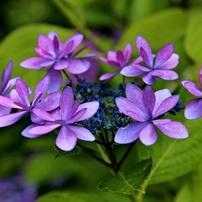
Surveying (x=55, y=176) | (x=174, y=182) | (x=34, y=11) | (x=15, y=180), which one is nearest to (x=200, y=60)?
(x=174, y=182)

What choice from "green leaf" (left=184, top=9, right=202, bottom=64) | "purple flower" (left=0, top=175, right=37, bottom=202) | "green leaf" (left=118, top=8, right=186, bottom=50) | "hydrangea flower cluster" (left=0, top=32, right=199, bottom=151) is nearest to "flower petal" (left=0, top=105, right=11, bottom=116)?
"hydrangea flower cluster" (left=0, top=32, right=199, bottom=151)

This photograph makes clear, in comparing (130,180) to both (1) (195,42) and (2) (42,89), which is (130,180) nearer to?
(2) (42,89)

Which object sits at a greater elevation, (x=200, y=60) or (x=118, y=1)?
(x=200, y=60)

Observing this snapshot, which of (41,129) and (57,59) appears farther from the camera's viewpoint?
(57,59)

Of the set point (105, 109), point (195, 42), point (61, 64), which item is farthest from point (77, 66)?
point (195, 42)

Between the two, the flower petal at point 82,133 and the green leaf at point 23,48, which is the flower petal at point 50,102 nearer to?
the flower petal at point 82,133

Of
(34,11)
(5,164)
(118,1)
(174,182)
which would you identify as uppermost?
(118,1)

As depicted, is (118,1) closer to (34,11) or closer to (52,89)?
(34,11)
